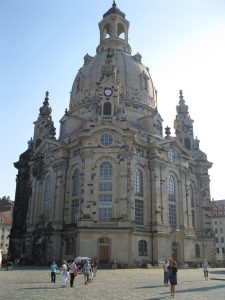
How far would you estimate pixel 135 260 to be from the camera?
4544 cm

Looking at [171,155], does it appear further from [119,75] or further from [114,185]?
[119,75]

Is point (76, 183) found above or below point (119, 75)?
below

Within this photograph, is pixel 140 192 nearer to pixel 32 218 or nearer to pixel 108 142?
pixel 108 142

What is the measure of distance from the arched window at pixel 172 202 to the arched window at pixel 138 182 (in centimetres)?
619

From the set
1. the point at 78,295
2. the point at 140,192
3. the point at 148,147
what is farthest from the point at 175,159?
the point at 78,295

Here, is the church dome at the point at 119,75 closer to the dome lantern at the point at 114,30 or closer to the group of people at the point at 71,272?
the dome lantern at the point at 114,30

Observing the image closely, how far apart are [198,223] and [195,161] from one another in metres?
11.5

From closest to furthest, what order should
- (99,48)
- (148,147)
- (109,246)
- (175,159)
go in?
(109,246)
(148,147)
(175,159)
(99,48)

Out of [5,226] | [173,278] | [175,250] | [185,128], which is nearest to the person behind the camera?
[173,278]

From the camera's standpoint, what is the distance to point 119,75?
6425 centimetres

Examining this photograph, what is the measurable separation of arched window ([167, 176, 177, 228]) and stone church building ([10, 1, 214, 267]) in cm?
16

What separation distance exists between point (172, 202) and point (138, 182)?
7836 mm

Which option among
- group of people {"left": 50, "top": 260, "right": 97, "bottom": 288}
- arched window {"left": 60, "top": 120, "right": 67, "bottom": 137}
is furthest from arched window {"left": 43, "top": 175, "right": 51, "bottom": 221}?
group of people {"left": 50, "top": 260, "right": 97, "bottom": 288}

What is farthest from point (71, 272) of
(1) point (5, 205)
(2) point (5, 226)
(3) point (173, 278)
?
(1) point (5, 205)
